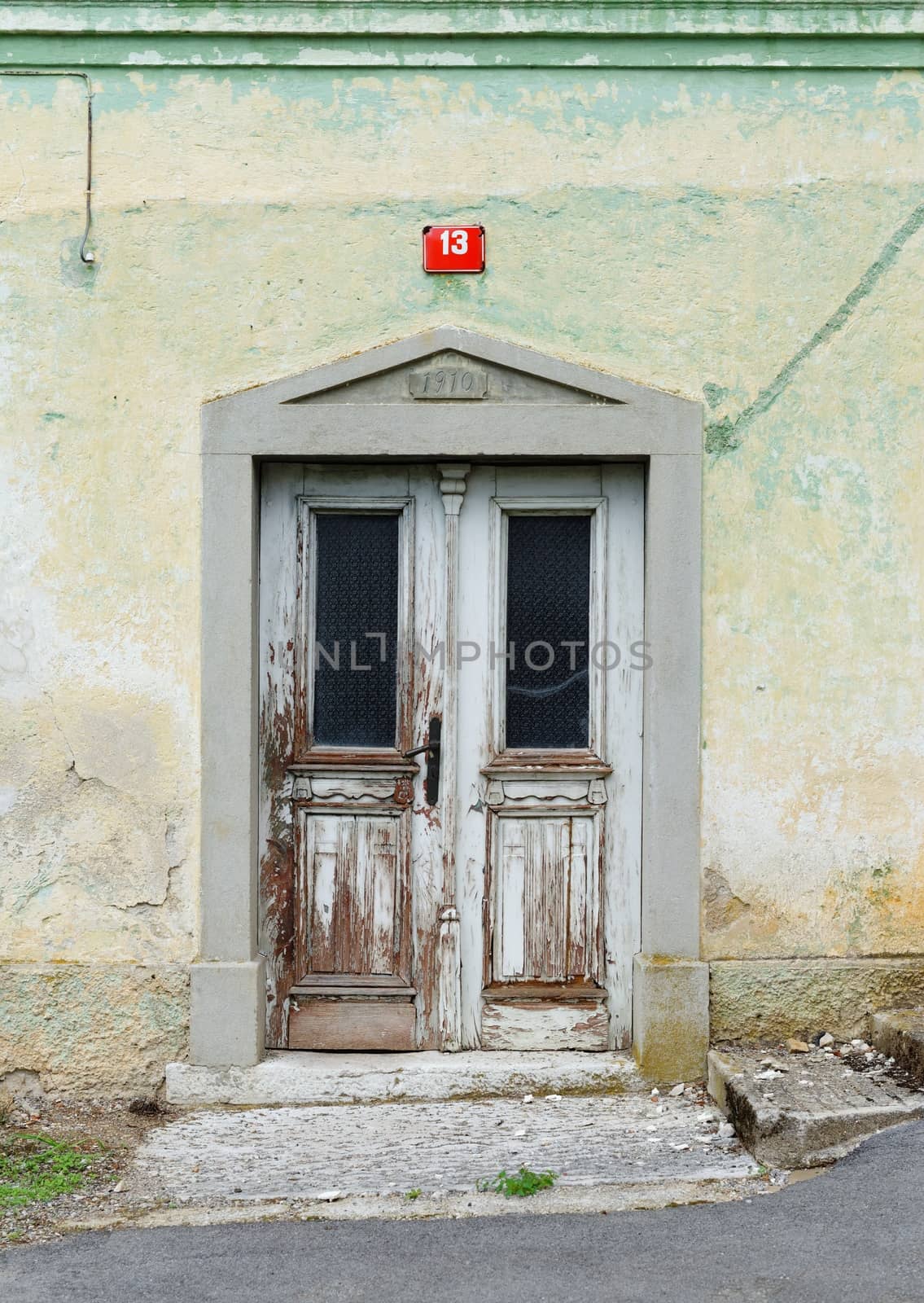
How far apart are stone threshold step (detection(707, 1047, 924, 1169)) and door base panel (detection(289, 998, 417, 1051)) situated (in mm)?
1170

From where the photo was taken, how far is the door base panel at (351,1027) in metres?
4.60

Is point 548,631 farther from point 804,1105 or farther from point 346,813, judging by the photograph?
point 804,1105

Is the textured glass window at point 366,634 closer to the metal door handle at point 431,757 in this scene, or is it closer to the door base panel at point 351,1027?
the metal door handle at point 431,757

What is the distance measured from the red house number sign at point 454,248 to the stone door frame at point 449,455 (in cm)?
23

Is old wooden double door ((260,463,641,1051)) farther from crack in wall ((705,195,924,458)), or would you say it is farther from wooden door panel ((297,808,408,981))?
crack in wall ((705,195,924,458))

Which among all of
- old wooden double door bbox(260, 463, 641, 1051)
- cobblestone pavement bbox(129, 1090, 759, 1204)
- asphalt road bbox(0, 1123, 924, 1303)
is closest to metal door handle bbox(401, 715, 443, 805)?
old wooden double door bbox(260, 463, 641, 1051)

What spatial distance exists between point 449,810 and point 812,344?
2201mm

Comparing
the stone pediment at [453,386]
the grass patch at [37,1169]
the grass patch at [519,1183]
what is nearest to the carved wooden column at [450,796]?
the stone pediment at [453,386]

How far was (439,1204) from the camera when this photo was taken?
3.59 meters

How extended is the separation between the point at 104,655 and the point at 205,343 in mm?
1204

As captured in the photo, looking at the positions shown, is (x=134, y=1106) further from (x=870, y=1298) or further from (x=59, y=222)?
(x=59, y=222)

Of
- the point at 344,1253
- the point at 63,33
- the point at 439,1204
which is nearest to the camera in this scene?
the point at 344,1253

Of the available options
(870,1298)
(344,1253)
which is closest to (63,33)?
(344,1253)

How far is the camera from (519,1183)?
3.65m
